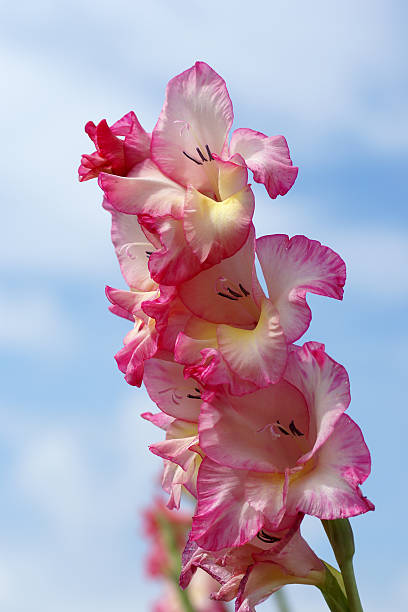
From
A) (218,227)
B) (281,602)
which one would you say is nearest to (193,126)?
(218,227)

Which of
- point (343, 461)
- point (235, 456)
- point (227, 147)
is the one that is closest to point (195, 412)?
point (235, 456)

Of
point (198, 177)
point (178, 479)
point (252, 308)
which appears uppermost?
point (198, 177)

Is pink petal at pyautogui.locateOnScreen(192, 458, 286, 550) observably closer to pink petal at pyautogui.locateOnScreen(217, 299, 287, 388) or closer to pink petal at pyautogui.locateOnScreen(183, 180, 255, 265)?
pink petal at pyautogui.locateOnScreen(217, 299, 287, 388)

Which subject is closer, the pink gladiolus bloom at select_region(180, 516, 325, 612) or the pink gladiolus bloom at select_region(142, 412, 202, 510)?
the pink gladiolus bloom at select_region(180, 516, 325, 612)

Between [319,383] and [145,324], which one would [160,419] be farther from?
[319,383]

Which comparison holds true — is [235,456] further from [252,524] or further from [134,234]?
[134,234]

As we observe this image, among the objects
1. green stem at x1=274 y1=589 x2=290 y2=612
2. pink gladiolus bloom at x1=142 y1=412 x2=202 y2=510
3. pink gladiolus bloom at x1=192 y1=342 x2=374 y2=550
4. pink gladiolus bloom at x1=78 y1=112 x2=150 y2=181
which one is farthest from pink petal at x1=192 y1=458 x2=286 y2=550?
green stem at x1=274 y1=589 x2=290 y2=612
